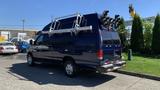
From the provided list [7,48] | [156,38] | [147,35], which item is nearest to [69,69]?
[156,38]

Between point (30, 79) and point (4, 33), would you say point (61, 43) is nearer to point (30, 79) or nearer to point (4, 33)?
point (30, 79)

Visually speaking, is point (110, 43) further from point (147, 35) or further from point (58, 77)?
point (147, 35)

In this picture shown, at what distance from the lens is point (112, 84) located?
1075 centimetres

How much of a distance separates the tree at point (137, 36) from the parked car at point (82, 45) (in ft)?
38.2

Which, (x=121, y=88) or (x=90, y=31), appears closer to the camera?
(x=121, y=88)

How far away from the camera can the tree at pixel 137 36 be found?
23780 mm

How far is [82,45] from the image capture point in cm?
1155

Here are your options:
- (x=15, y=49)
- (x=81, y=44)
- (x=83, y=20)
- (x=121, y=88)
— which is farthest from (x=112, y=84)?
(x=15, y=49)

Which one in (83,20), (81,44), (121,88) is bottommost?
(121,88)

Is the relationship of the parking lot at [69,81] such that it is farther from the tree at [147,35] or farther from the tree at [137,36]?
the tree at [147,35]

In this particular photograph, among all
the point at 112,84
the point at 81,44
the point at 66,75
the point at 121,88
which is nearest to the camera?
the point at 121,88

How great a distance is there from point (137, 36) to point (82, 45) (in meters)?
13.5

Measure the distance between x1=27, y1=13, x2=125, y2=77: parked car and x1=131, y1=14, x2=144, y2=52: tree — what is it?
1164 cm

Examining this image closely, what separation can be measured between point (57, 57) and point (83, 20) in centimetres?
222
